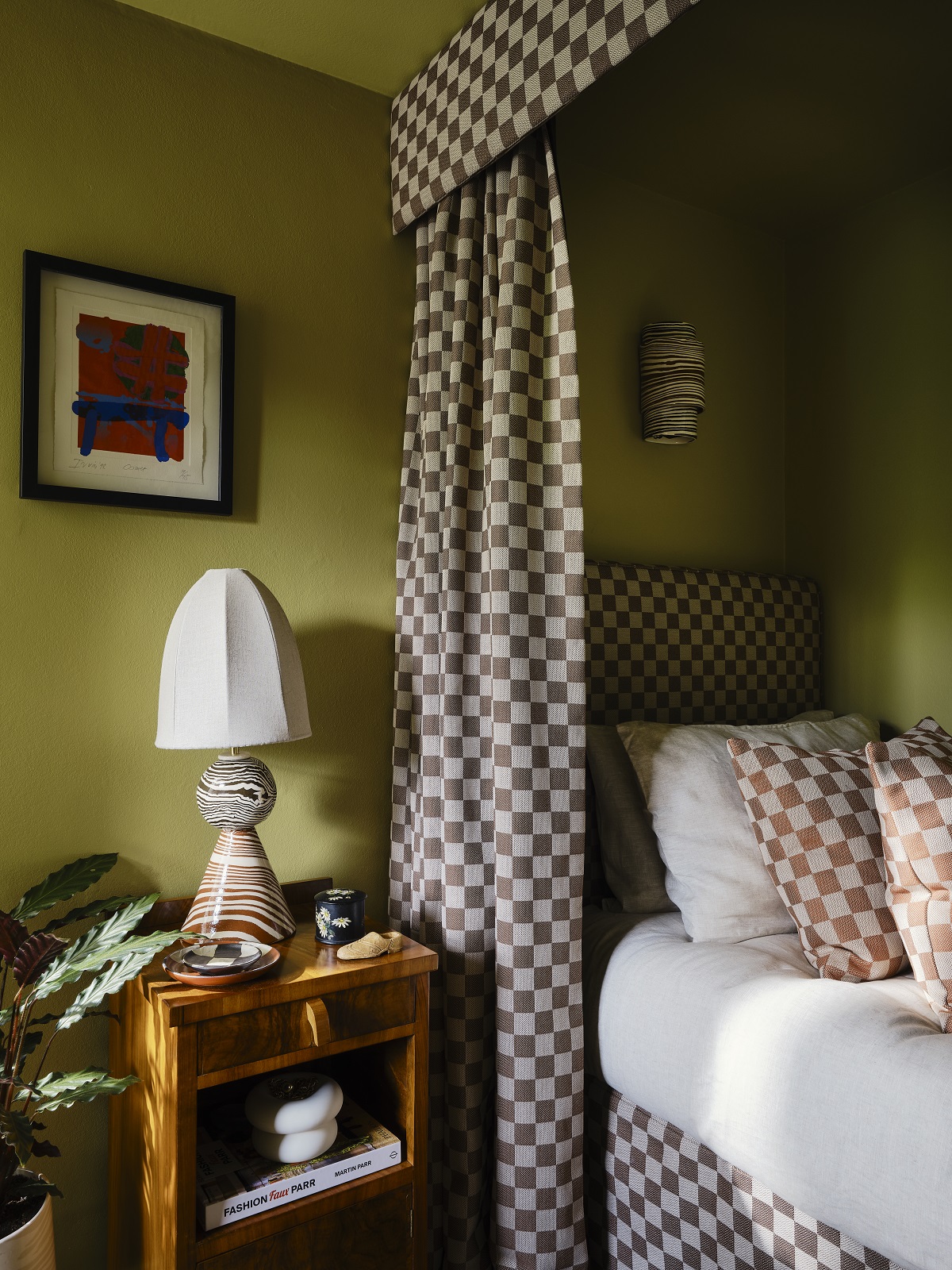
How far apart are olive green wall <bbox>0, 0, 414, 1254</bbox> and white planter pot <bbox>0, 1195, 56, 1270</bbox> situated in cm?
30

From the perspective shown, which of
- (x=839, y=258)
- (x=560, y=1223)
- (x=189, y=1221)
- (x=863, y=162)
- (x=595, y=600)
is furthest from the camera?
(x=839, y=258)

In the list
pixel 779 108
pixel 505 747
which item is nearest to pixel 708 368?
pixel 779 108

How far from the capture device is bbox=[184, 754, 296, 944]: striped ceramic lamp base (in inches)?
64.1

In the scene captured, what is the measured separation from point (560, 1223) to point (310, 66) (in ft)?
7.98

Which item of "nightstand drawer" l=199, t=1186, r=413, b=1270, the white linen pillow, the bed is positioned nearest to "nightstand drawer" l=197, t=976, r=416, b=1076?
"nightstand drawer" l=199, t=1186, r=413, b=1270

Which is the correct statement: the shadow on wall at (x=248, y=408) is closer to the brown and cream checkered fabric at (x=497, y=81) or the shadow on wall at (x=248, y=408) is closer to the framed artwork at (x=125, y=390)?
the framed artwork at (x=125, y=390)

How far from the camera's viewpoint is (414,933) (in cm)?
193

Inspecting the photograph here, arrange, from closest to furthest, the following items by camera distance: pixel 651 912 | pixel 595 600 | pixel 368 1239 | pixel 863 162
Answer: pixel 368 1239 → pixel 651 912 → pixel 595 600 → pixel 863 162

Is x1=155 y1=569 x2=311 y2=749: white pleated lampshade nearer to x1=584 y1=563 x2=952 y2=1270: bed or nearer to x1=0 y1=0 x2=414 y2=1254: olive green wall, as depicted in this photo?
x1=0 y1=0 x2=414 y2=1254: olive green wall

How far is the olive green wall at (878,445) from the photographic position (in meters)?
2.58

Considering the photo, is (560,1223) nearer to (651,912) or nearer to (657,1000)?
(657,1000)

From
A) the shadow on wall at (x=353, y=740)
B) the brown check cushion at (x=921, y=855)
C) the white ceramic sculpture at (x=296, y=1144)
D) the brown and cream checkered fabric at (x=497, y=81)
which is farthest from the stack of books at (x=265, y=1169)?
the brown and cream checkered fabric at (x=497, y=81)

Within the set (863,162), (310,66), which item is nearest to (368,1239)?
(310,66)

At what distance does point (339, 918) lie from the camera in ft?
5.42
